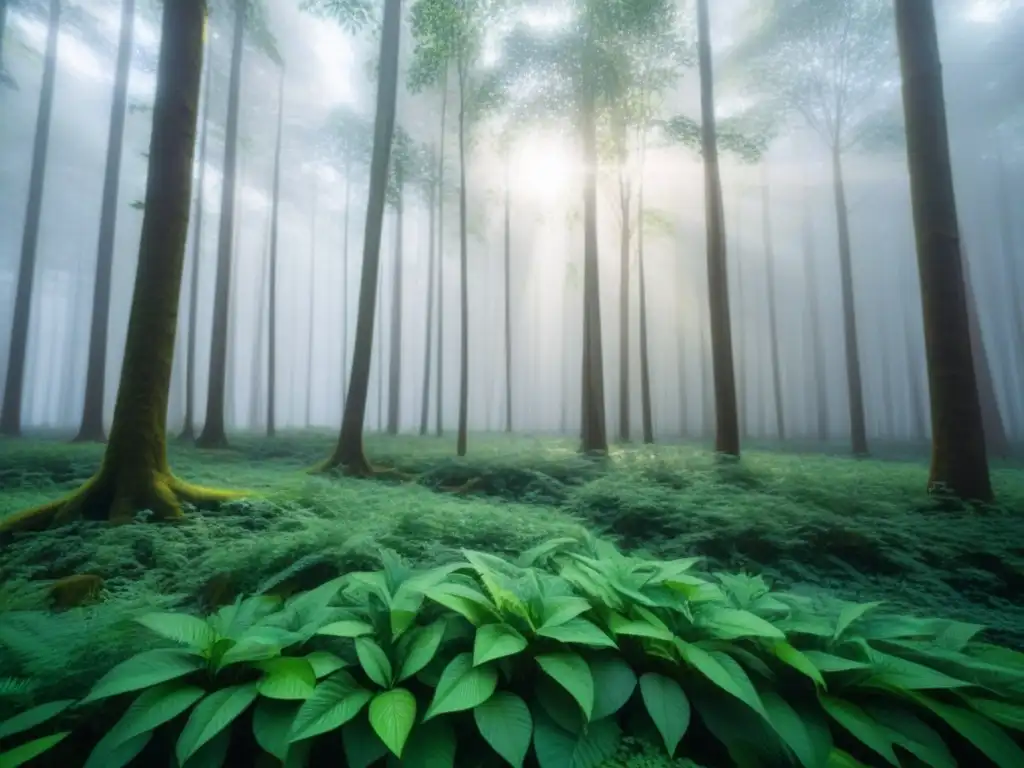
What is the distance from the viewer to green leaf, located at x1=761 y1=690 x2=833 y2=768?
1673 millimetres

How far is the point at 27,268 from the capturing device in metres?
15.7

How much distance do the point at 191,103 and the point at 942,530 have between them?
10.2 m

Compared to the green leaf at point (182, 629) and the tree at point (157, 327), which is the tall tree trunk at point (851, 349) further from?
the green leaf at point (182, 629)

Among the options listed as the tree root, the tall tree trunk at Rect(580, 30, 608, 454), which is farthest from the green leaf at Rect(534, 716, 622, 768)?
the tall tree trunk at Rect(580, 30, 608, 454)

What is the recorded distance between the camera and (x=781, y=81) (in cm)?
1672

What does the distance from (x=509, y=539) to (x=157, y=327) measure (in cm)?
476

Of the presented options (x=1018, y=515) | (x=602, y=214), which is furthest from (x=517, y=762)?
(x=602, y=214)

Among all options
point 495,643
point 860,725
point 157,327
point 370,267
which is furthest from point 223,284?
point 860,725

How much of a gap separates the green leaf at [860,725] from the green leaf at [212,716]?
230cm

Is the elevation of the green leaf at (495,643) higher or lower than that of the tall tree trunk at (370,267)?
lower

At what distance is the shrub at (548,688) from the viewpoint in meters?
1.68

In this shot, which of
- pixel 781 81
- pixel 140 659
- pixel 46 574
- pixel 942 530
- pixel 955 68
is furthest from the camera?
pixel 955 68

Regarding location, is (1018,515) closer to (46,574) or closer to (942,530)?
(942,530)

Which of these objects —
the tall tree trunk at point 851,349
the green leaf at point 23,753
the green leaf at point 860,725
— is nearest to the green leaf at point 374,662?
the green leaf at point 23,753
